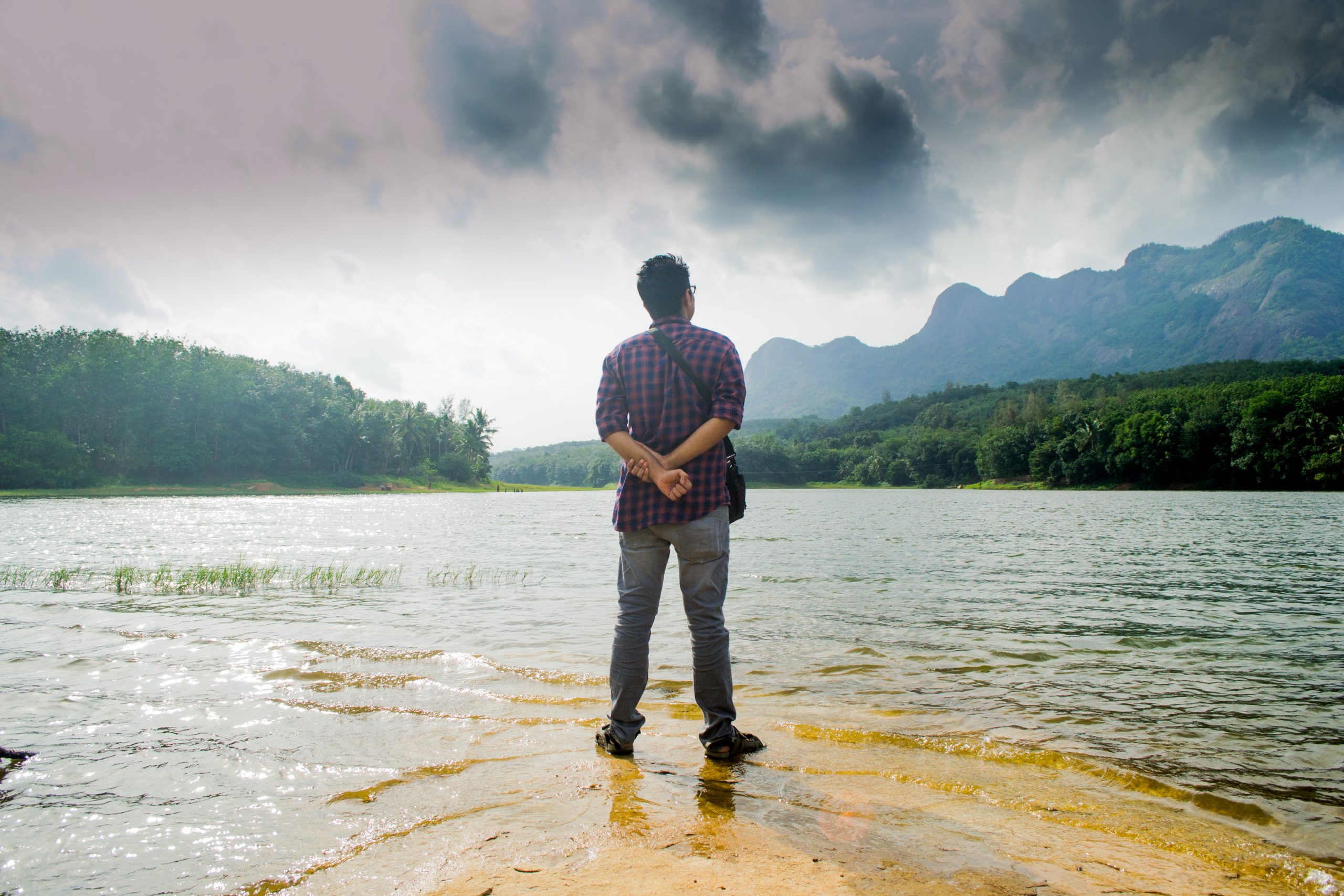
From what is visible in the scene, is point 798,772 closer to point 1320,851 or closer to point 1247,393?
point 1320,851

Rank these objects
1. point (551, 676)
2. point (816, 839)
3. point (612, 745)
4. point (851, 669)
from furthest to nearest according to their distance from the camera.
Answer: point (851, 669), point (551, 676), point (612, 745), point (816, 839)

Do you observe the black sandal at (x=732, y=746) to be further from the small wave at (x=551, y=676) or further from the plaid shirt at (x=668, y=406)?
the small wave at (x=551, y=676)

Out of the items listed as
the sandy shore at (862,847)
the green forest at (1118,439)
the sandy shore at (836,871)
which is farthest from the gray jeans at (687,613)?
the green forest at (1118,439)

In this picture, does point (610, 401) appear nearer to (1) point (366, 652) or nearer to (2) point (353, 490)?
(1) point (366, 652)

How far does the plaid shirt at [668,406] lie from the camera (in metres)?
4.39

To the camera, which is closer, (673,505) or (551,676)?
(673,505)

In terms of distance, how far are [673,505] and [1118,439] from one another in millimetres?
118384

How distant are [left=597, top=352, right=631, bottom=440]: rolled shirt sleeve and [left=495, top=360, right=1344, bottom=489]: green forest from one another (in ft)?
324

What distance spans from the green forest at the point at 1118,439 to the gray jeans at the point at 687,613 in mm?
98295

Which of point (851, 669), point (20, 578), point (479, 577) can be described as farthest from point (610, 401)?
point (20, 578)

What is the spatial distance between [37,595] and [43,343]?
402 ft

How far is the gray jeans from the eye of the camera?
173 inches

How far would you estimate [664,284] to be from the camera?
16.0ft

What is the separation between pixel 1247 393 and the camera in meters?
91.9
